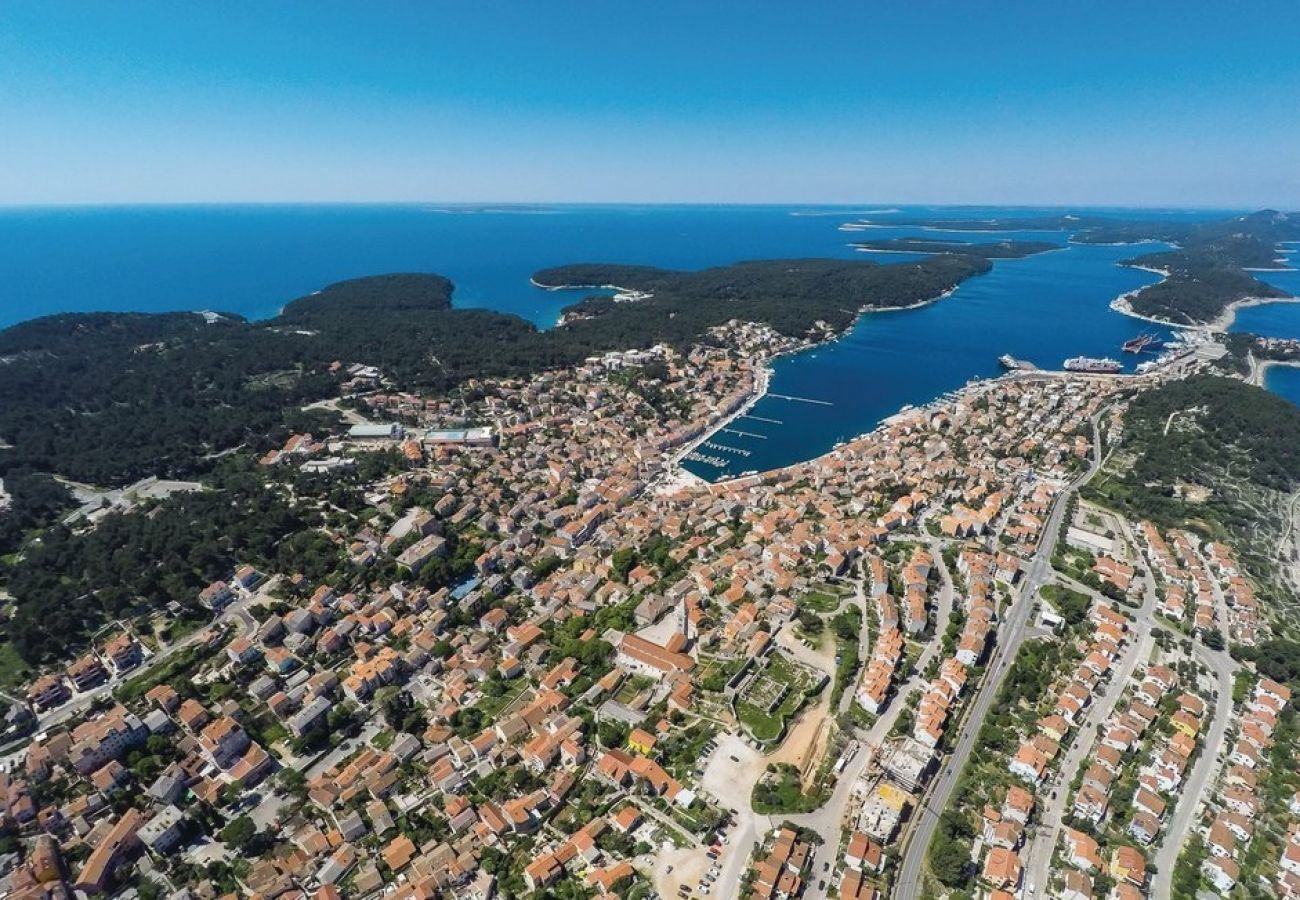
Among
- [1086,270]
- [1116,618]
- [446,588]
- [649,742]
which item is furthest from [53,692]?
[1086,270]

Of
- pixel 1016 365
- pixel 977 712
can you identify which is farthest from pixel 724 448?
pixel 1016 365

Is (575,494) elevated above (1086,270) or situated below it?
below

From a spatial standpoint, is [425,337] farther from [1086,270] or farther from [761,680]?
[1086,270]

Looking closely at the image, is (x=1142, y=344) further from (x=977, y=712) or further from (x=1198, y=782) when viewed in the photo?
(x=977, y=712)

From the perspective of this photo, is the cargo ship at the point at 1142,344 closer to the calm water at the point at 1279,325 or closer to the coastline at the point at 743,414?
the calm water at the point at 1279,325

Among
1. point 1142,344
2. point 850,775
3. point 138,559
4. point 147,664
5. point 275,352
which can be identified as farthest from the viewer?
point 1142,344

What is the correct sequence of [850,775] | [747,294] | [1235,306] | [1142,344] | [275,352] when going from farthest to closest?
[747,294] → [1235,306] → [1142,344] → [275,352] → [850,775]

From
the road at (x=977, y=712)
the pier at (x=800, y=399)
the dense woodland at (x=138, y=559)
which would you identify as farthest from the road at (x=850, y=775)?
the pier at (x=800, y=399)
